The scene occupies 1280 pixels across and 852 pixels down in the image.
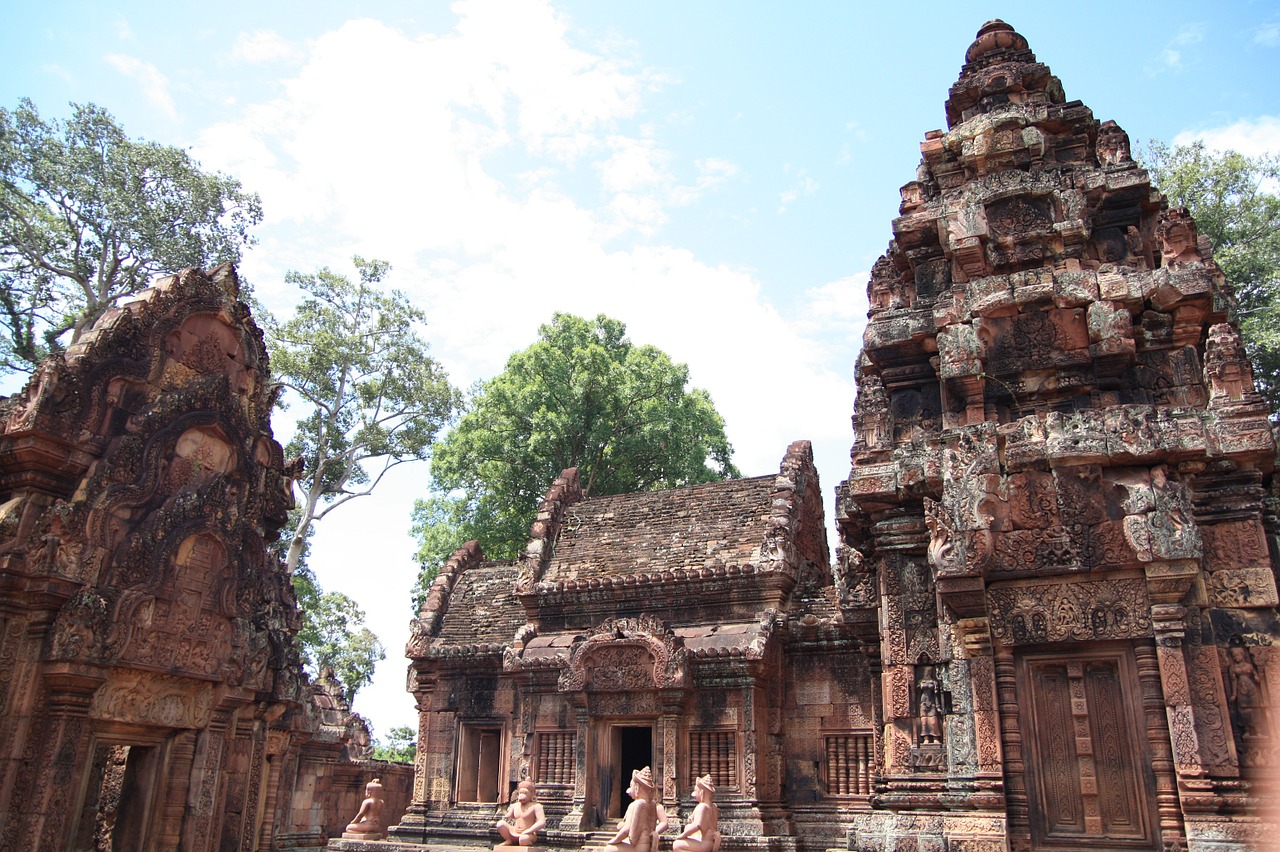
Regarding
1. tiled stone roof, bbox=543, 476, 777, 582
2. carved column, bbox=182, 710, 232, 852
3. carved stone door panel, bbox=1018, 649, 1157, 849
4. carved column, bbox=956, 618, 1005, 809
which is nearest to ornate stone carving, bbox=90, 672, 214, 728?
carved column, bbox=182, 710, 232, 852

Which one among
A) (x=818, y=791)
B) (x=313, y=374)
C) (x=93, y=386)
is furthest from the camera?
(x=313, y=374)

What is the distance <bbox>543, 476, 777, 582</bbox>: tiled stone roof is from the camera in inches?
641

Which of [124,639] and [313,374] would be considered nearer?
[124,639]

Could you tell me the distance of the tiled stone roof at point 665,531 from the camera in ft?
53.4

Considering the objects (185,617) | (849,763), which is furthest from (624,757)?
(185,617)

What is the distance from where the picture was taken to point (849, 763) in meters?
13.5

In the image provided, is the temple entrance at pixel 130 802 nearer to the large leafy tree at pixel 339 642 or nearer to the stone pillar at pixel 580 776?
the stone pillar at pixel 580 776

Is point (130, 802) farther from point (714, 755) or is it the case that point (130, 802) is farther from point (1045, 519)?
point (1045, 519)

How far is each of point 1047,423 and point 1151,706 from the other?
2491 mm

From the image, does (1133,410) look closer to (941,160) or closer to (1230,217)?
(941,160)

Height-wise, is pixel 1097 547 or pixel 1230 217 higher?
pixel 1230 217

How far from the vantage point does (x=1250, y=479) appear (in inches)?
297

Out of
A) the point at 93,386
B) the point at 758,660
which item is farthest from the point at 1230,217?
the point at 93,386

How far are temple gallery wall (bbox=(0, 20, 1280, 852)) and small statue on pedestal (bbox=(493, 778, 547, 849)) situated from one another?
86 millimetres
